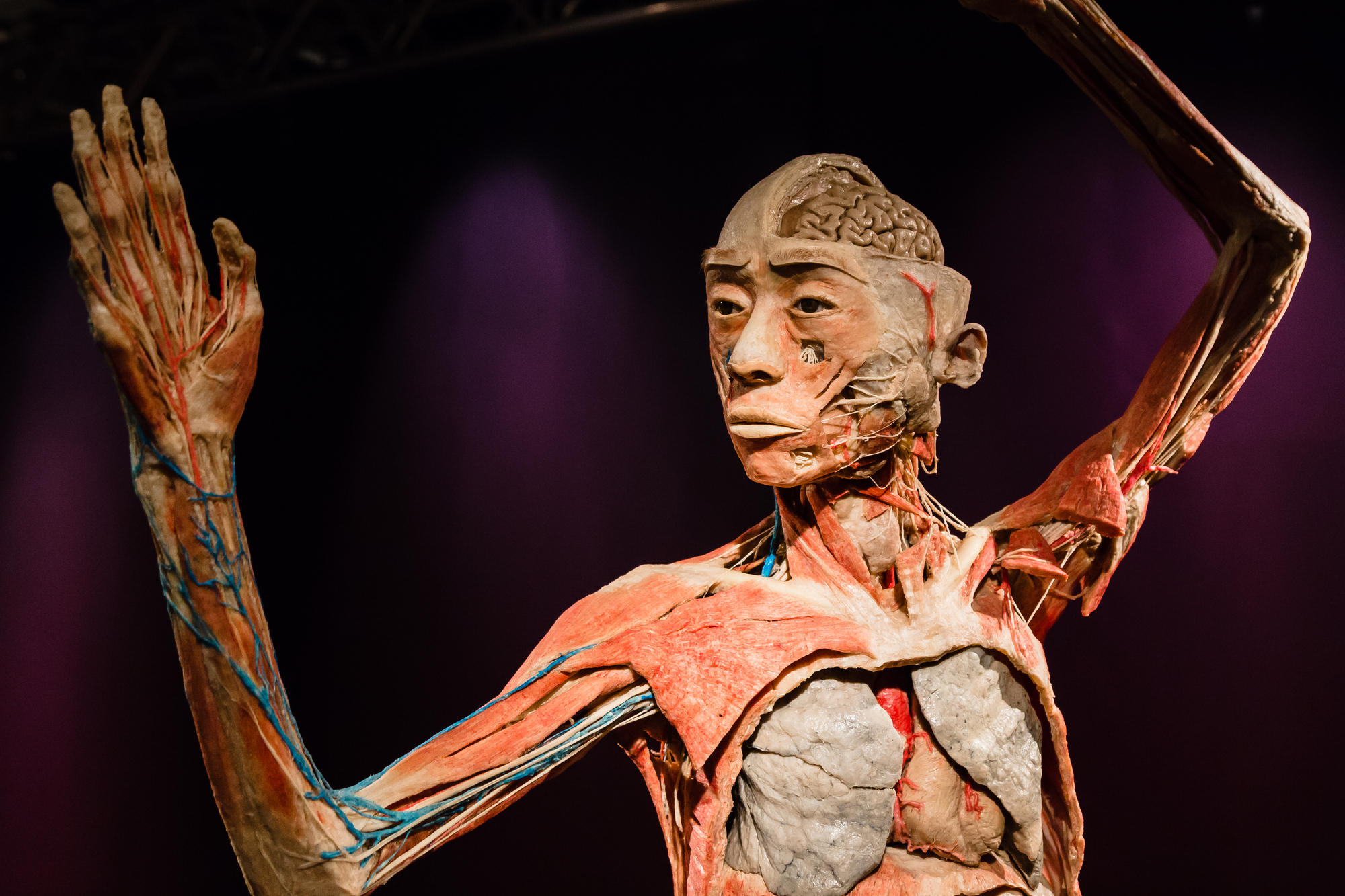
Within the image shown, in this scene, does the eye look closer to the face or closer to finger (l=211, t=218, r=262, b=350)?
the face

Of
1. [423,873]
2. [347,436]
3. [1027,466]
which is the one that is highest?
[347,436]

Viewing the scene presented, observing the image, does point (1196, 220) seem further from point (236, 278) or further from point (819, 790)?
point (236, 278)

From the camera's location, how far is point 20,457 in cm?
344

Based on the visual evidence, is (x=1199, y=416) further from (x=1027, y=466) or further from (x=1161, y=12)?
(x=1161, y=12)

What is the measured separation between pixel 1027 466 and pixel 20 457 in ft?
9.82

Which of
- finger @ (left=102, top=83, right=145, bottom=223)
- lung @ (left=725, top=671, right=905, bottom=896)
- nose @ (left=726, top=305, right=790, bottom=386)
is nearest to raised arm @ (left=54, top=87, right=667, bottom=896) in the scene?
finger @ (left=102, top=83, right=145, bottom=223)

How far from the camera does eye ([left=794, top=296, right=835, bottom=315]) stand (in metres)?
1.68

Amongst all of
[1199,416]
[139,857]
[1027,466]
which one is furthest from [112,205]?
[139,857]

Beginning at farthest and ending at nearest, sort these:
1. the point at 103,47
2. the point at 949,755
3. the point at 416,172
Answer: the point at 103,47
the point at 416,172
the point at 949,755

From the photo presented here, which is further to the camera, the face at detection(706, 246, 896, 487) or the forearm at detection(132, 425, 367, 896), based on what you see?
the face at detection(706, 246, 896, 487)

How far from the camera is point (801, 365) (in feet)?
5.54

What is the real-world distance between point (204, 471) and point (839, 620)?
0.97 m

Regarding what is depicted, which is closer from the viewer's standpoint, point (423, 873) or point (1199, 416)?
point (1199, 416)

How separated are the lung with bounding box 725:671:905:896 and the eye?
1.85 ft
